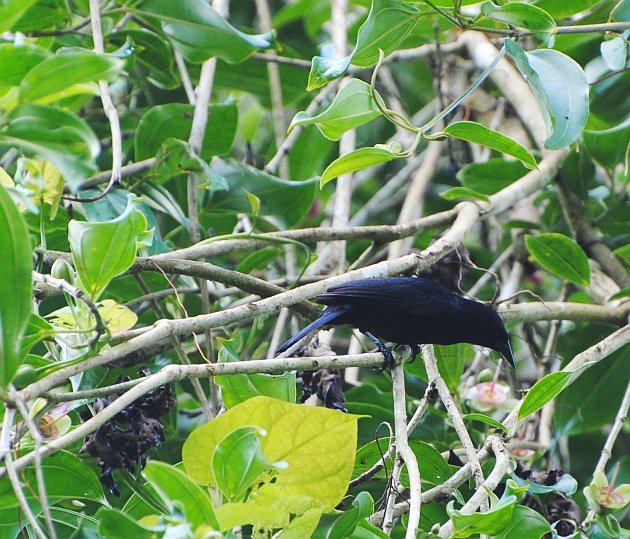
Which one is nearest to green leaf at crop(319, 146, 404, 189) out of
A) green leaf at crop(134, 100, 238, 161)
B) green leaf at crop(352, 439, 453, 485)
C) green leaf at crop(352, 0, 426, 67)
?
green leaf at crop(352, 0, 426, 67)

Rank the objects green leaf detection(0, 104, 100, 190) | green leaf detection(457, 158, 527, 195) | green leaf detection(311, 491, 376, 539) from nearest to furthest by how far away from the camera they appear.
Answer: green leaf detection(0, 104, 100, 190) → green leaf detection(311, 491, 376, 539) → green leaf detection(457, 158, 527, 195)

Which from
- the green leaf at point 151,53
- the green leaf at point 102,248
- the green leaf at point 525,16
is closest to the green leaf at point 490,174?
the green leaf at point 151,53

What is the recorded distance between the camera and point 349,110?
2.45m

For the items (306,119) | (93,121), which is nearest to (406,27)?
(306,119)

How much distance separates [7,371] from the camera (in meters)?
1.71

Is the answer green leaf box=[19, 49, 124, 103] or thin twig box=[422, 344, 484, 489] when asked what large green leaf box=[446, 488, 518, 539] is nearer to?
thin twig box=[422, 344, 484, 489]

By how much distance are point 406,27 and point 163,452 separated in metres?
1.81

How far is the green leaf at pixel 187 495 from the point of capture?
155 centimetres

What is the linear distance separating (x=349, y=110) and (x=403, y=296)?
120cm

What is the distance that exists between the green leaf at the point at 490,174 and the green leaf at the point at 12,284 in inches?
112

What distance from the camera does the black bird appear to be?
341 centimetres

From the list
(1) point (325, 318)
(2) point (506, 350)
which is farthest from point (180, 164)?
(2) point (506, 350)

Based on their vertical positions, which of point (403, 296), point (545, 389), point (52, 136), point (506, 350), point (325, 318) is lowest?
point (506, 350)

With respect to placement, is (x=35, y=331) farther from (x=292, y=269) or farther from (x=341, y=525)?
(x=292, y=269)
